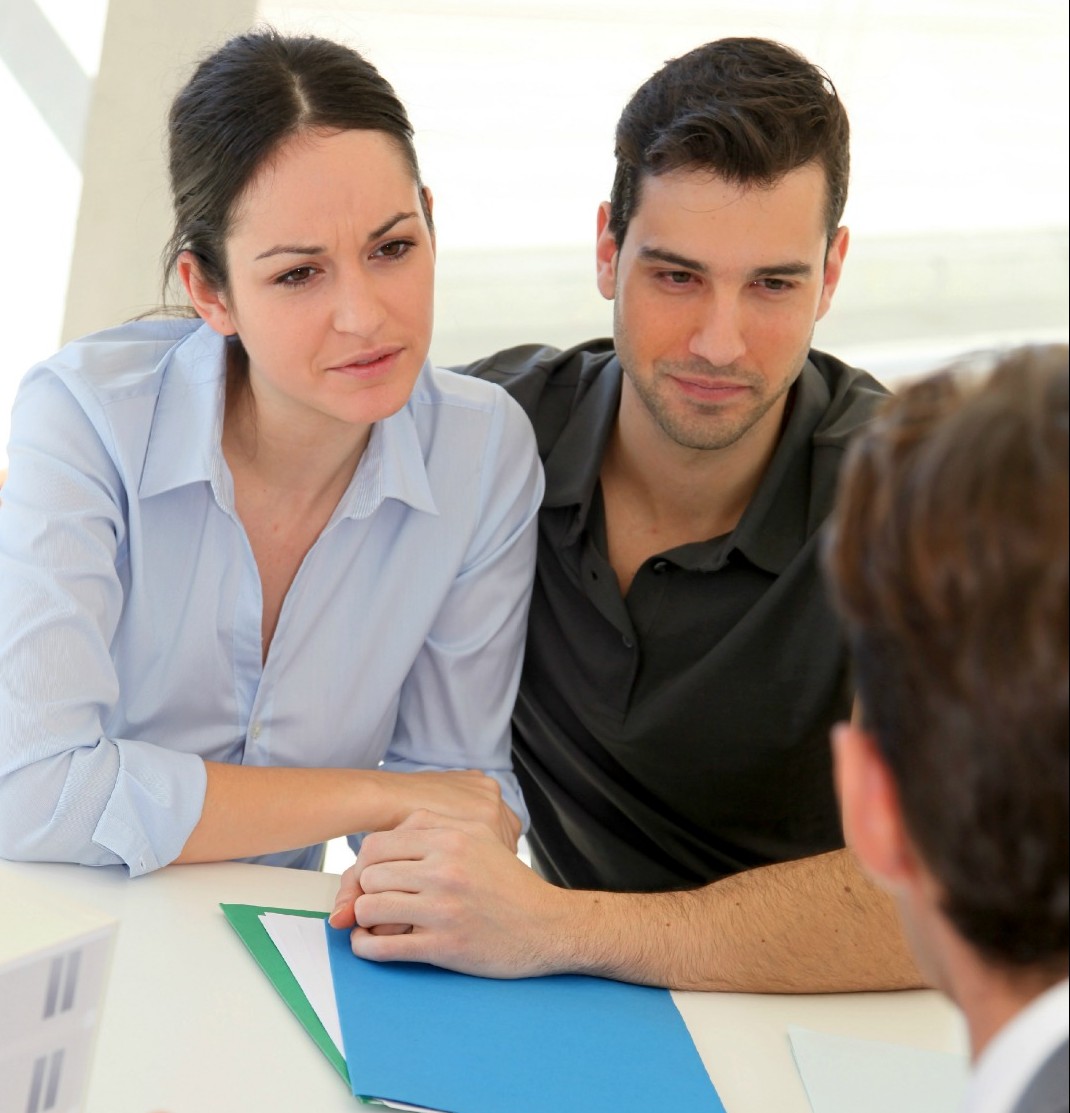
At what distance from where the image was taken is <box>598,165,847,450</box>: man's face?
1.65 m

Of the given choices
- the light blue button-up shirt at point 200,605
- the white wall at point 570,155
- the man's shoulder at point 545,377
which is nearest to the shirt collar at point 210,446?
the light blue button-up shirt at point 200,605

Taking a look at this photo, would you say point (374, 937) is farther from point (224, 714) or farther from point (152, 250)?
point (152, 250)

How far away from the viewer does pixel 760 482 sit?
5.80 feet

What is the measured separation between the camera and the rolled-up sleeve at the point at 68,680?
4.24ft

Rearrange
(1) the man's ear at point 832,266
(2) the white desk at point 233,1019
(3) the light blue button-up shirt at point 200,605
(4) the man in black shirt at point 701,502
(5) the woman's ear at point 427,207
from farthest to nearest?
(1) the man's ear at point 832,266, (4) the man in black shirt at point 701,502, (5) the woman's ear at point 427,207, (3) the light blue button-up shirt at point 200,605, (2) the white desk at point 233,1019

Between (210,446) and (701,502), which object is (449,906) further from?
(701,502)

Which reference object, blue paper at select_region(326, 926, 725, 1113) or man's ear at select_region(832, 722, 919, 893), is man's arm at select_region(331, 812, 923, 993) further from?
man's ear at select_region(832, 722, 919, 893)

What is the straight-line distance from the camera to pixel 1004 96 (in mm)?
3873

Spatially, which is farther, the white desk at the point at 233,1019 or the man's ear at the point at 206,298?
the man's ear at the point at 206,298

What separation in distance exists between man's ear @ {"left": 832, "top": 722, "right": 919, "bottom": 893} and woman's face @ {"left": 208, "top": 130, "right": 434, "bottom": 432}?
912 millimetres

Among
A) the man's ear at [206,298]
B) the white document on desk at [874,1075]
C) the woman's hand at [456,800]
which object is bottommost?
the white document on desk at [874,1075]

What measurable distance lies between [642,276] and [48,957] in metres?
1.16

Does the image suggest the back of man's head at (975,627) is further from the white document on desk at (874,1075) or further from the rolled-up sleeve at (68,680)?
the rolled-up sleeve at (68,680)

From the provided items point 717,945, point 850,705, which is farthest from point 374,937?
point 850,705
